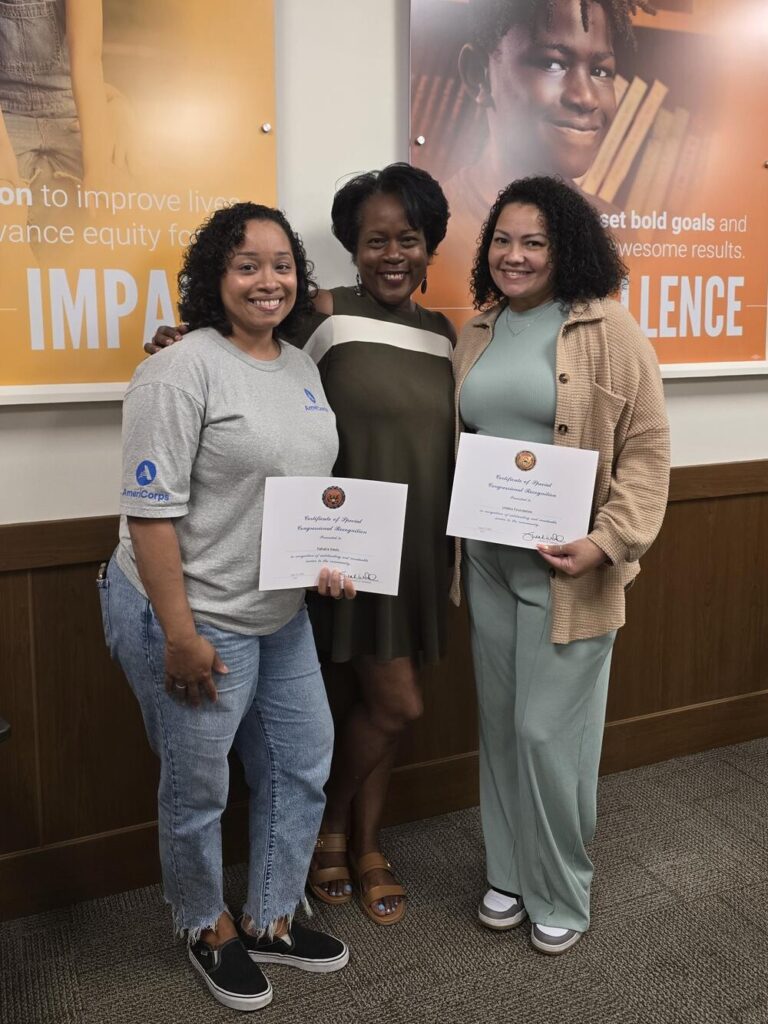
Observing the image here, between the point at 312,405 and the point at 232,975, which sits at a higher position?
the point at 312,405

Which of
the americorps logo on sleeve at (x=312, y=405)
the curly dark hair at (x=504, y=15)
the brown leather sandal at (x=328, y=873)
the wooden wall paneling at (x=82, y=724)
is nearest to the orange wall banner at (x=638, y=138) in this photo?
the curly dark hair at (x=504, y=15)

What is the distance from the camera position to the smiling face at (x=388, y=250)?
2033 millimetres

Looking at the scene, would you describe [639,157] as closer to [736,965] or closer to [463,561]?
[463,561]

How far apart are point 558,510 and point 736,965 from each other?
1023 millimetres

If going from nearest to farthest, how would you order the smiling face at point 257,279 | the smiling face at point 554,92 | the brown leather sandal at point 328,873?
the smiling face at point 257,279
the brown leather sandal at point 328,873
the smiling face at point 554,92

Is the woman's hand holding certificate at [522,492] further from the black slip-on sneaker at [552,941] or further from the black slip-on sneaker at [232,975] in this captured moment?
the black slip-on sneaker at [232,975]

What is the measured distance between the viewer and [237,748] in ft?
6.69

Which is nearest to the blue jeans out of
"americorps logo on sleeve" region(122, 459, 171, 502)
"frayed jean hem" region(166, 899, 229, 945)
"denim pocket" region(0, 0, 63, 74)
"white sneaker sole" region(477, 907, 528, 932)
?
"frayed jean hem" region(166, 899, 229, 945)

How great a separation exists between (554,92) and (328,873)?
78.7 inches

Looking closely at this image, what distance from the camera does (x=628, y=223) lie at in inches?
103

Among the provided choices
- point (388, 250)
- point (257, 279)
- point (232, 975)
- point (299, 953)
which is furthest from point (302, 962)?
point (388, 250)

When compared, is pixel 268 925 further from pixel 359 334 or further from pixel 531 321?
pixel 531 321

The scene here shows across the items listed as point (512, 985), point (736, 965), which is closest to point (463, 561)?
point (512, 985)

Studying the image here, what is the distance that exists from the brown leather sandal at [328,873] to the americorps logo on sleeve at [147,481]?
102 centimetres
